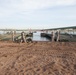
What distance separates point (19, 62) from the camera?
986 centimetres

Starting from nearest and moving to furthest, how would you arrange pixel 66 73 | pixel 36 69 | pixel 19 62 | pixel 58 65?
1. pixel 66 73
2. pixel 36 69
3. pixel 58 65
4. pixel 19 62

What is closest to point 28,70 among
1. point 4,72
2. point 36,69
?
point 36,69

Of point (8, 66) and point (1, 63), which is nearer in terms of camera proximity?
point (8, 66)

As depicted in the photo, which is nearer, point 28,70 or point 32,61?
point 28,70

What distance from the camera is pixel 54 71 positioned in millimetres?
8156

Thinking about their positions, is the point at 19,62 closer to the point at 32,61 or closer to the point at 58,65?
the point at 32,61

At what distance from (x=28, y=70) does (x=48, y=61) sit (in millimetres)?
2097

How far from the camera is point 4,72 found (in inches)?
314

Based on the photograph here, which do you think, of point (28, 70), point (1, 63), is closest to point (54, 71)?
point (28, 70)

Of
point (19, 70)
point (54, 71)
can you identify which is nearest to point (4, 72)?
point (19, 70)

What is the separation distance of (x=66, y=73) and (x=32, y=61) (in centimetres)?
282

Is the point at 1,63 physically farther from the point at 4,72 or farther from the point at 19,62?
the point at 4,72

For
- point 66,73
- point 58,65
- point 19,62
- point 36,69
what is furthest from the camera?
point 19,62

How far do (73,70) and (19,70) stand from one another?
262cm
